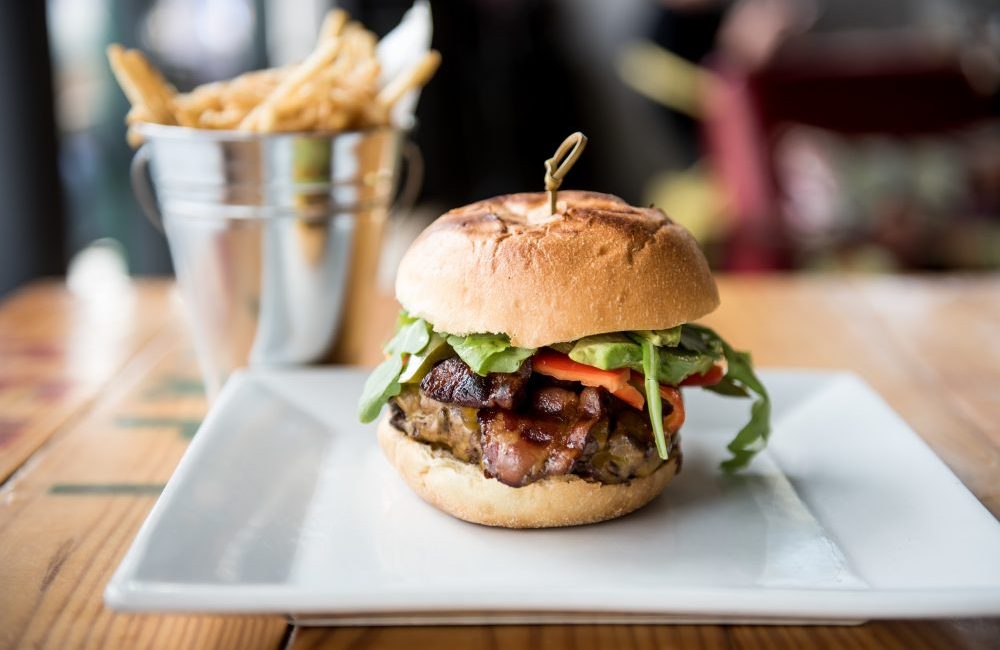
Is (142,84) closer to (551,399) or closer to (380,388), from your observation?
(380,388)

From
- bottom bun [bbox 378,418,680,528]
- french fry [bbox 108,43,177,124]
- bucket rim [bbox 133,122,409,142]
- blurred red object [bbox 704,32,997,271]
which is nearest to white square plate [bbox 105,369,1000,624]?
bottom bun [bbox 378,418,680,528]

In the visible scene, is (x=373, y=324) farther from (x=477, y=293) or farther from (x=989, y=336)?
(x=989, y=336)

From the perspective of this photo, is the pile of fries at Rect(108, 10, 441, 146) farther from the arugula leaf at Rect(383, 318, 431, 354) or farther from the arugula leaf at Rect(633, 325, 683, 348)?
the arugula leaf at Rect(633, 325, 683, 348)

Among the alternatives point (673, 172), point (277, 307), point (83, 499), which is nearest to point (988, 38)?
point (673, 172)

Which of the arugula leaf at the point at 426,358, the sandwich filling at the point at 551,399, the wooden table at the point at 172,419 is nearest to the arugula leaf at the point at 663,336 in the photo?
the sandwich filling at the point at 551,399

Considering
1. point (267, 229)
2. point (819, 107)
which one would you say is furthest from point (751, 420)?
point (819, 107)

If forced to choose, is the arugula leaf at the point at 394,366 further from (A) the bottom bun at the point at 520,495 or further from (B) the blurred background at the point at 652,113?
(B) the blurred background at the point at 652,113
